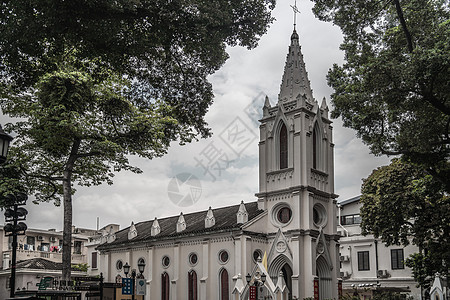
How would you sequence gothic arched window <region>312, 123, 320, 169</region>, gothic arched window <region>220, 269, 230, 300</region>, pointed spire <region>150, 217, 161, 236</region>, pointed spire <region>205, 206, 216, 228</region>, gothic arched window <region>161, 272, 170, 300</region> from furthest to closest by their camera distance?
1. pointed spire <region>150, 217, 161, 236</region>
2. gothic arched window <region>161, 272, 170, 300</region>
3. pointed spire <region>205, 206, 216, 228</region>
4. gothic arched window <region>312, 123, 320, 169</region>
5. gothic arched window <region>220, 269, 230, 300</region>

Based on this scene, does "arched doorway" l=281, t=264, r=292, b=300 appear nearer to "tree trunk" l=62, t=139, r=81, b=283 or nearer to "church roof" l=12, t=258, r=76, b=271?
"tree trunk" l=62, t=139, r=81, b=283

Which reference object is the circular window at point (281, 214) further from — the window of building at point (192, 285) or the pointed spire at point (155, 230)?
the pointed spire at point (155, 230)

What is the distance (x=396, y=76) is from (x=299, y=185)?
19340 millimetres

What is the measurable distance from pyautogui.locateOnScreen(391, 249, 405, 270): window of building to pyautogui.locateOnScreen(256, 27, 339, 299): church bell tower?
8522mm

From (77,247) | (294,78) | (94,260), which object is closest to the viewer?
(294,78)

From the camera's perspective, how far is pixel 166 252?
139 ft

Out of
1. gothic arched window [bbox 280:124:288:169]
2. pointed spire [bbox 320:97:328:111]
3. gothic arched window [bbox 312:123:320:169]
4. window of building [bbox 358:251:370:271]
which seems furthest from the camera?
window of building [bbox 358:251:370:271]

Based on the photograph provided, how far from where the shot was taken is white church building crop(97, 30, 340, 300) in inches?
1379

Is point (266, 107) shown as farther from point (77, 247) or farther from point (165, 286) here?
point (77, 247)

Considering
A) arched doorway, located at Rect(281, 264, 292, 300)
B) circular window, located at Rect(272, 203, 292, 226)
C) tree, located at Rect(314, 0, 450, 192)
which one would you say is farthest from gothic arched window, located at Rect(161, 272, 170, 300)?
tree, located at Rect(314, 0, 450, 192)

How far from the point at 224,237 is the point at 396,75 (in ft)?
74.1

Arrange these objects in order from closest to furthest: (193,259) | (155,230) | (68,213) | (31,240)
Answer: (68,213), (193,259), (155,230), (31,240)

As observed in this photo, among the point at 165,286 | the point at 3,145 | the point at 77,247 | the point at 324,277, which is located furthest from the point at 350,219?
the point at 3,145

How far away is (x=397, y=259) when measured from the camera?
4328cm
